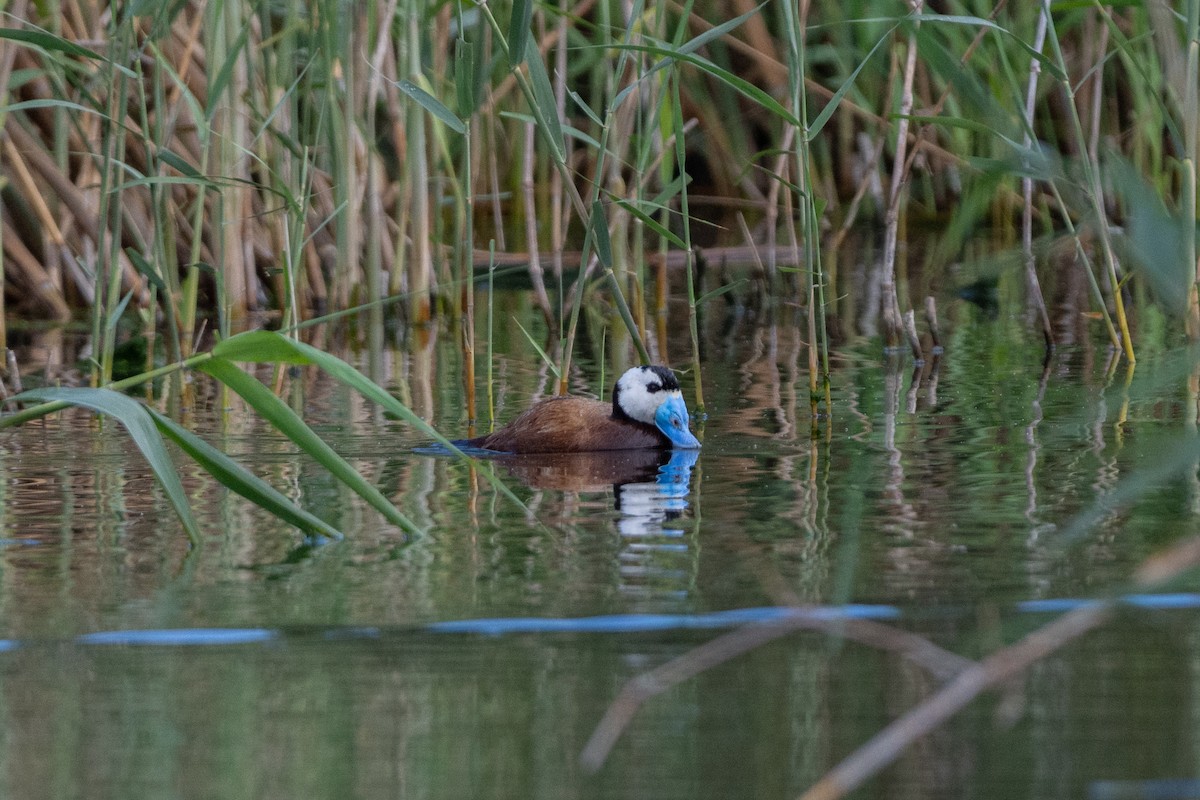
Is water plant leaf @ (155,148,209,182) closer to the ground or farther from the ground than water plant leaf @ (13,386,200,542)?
farther from the ground

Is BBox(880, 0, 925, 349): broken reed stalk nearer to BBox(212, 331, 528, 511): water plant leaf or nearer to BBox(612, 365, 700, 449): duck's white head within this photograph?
BBox(612, 365, 700, 449): duck's white head

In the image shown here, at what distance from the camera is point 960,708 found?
2.22 m

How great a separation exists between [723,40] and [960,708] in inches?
311

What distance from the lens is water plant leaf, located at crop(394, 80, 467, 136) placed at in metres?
4.22

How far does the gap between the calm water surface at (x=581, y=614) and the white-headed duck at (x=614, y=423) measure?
13 cm

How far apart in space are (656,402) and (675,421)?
103mm

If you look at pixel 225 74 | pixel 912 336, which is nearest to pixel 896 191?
pixel 912 336

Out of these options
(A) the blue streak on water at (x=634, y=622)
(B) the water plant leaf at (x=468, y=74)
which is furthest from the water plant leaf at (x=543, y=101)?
(A) the blue streak on water at (x=634, y=622)

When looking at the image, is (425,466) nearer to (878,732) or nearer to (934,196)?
(878,732)

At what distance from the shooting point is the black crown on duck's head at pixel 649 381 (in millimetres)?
4801

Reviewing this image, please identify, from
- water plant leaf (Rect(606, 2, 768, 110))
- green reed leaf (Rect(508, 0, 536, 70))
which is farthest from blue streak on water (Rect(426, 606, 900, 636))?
green reed leaf (Rect(508, 0, 536, 70))

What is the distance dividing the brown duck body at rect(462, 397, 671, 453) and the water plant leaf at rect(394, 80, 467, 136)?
79 centimetres

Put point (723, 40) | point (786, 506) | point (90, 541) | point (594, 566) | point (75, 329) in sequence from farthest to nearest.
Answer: point (723, 40) → point (75, 329) → point (786, 506) → point (90, 541) → point (594, 566)

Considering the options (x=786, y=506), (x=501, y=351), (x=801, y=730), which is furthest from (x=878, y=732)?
(x=501, y=351)
